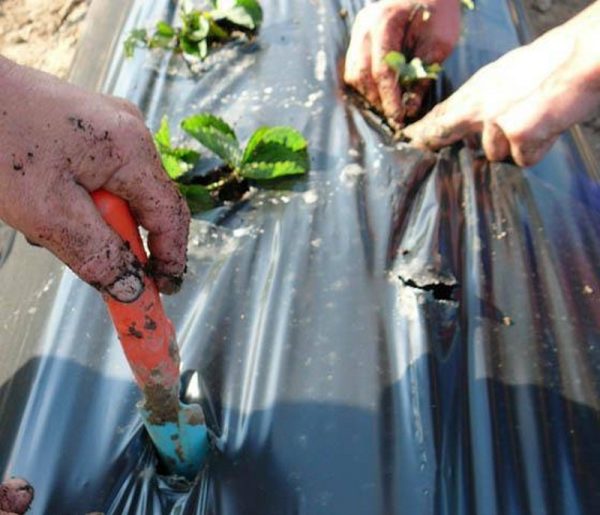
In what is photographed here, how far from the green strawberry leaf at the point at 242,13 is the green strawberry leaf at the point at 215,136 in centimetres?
50

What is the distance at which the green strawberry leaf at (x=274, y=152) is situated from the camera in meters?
1.53

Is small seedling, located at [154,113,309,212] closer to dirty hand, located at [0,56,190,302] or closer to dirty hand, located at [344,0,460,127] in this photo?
dirty hand, located at [344,0,460,127]

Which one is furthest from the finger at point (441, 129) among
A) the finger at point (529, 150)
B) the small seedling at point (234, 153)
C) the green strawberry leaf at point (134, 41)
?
the green strawberry leaf at point (134, 41)

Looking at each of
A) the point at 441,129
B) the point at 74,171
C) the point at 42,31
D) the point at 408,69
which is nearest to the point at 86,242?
the point at 74,171

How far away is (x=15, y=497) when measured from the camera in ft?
3.10

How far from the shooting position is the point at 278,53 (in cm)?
189

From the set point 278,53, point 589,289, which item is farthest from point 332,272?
point 278,53

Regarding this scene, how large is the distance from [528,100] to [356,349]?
2.17ft

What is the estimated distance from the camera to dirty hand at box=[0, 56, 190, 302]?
2.44 feet

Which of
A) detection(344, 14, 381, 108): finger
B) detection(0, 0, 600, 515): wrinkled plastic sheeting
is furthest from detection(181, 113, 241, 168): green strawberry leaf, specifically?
detection(344, 14, 381, 108): finger

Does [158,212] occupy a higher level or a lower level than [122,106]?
lower

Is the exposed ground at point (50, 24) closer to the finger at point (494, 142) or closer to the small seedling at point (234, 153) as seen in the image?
the small seedling at point (234, 153)

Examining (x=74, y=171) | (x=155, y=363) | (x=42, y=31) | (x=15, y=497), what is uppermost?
(x=42, y=31)

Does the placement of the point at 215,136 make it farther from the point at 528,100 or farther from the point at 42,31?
the point at 42,31
